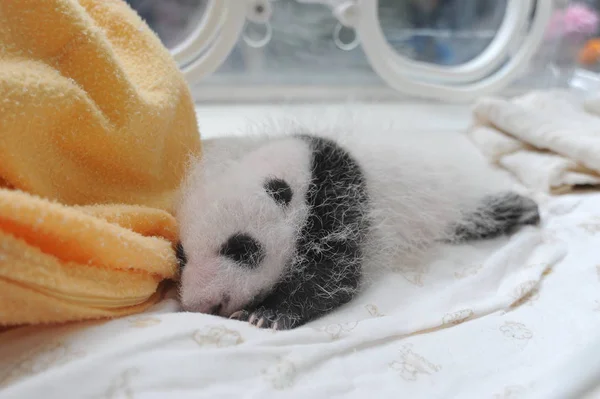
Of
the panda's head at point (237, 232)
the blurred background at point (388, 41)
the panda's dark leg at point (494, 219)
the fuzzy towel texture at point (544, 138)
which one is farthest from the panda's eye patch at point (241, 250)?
the blurred background at point (388, 41)

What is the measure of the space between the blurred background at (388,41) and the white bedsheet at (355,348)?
2.85ft

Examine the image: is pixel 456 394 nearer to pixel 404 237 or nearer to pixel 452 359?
pixel 452 359

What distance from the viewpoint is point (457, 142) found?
1127 mm

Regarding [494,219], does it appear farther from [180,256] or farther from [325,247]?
[180,256]

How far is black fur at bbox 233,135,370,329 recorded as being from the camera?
61cm

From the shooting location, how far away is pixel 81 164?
60cm

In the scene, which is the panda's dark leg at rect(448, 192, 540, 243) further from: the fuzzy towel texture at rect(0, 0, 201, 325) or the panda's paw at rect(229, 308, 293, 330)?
the fuzzy towel texture at rect(0, 0, 201, 325)

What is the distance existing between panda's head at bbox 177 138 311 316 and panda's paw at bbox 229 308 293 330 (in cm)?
2

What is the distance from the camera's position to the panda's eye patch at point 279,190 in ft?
2.14

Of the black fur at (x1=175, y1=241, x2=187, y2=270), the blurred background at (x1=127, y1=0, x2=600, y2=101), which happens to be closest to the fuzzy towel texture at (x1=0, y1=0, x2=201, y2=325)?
the black fur at (x1=175, y1=241, x2=187, y2=270)

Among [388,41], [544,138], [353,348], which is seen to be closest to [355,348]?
[353,348]

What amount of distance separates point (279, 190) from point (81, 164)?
25 cm

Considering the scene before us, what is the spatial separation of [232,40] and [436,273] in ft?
2.31

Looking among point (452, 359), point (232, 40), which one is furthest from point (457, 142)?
point (452, 359)
